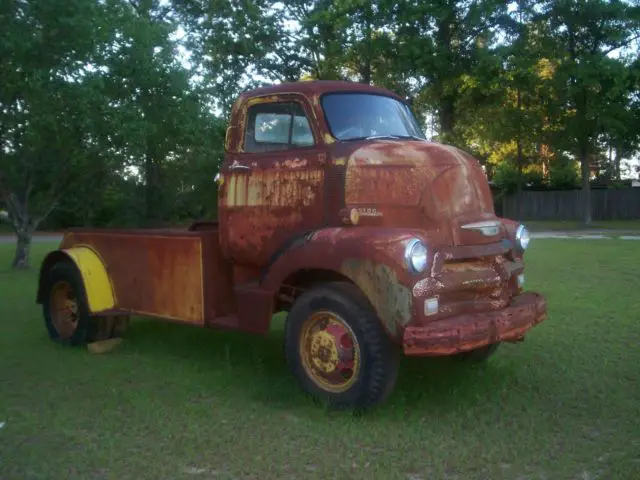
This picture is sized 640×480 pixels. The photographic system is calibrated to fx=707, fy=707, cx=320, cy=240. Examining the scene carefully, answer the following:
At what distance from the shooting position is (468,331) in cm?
468

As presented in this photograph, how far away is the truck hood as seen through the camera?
16.8 feet

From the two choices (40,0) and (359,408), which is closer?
(359,408)

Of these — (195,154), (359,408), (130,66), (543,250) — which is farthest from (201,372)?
(195,154)

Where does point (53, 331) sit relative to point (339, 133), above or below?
below

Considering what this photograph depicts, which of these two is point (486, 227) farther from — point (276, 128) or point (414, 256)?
point (276, 128)

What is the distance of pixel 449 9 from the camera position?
86.1ft

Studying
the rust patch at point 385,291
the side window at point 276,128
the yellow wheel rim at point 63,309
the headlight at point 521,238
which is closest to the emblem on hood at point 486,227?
the headlight at point 521,238

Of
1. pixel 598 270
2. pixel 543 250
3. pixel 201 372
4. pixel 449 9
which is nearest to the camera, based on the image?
pixel 201 372

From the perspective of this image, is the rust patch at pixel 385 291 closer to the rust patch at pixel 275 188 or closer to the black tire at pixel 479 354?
the rust patch at pixel 275 188

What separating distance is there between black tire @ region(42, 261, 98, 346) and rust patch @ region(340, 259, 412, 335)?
3.19 m

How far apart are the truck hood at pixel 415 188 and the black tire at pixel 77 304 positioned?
308cm

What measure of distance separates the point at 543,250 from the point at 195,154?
9.95 metres

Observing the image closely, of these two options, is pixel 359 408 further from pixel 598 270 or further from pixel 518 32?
pixel 518 32

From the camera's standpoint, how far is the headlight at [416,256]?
4609mm
